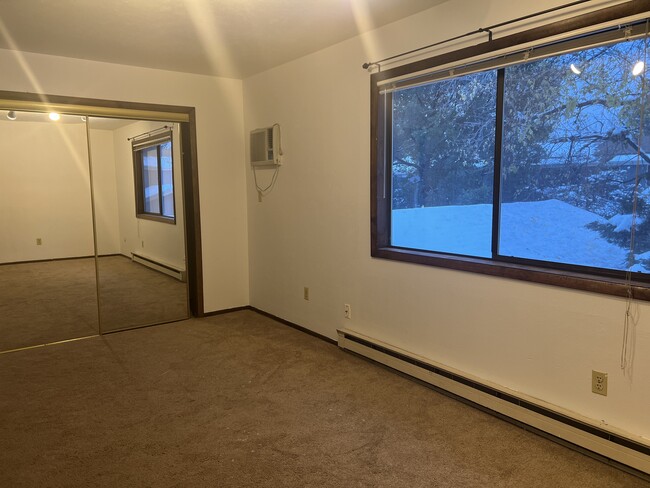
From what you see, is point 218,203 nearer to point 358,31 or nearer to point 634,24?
point 358,31

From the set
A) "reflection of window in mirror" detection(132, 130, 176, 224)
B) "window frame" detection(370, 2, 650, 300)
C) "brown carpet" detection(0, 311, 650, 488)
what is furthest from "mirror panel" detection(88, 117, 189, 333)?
"window frame" detection(370, 2, 650, 300)

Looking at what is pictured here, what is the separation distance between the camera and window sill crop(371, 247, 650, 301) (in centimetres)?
208

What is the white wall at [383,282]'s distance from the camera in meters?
2.23

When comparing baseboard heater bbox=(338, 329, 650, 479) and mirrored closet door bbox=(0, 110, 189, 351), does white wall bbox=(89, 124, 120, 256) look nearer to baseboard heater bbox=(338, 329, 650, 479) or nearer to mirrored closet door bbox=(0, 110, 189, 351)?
mirrored closet door bbox=(0, 110, 189, 351)

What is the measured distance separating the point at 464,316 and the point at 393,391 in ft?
2.19

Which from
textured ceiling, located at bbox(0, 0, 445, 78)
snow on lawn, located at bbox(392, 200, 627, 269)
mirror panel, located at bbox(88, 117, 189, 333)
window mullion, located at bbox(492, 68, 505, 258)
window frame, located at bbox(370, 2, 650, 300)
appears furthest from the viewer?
mirror panel, located at bbox(88, 117, 189, 333)

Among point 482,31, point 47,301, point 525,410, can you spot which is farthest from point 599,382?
point 47,301

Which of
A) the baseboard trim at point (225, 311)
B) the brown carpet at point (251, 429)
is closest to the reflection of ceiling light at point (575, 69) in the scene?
the brown carpet at point (251, 429)

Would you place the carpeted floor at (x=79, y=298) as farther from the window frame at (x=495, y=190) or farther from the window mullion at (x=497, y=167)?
the window mullion at (x=497, y=167)

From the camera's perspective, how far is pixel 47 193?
428cm

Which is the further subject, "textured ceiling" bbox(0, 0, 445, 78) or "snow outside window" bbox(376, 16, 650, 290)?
"textured ceiling" bbox(0, 0, 445, 78)

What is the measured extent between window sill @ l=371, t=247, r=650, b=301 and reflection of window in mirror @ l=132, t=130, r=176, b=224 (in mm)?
2380

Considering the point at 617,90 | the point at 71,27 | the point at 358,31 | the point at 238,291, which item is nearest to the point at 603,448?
the point at 617,90

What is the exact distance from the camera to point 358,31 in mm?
3238
